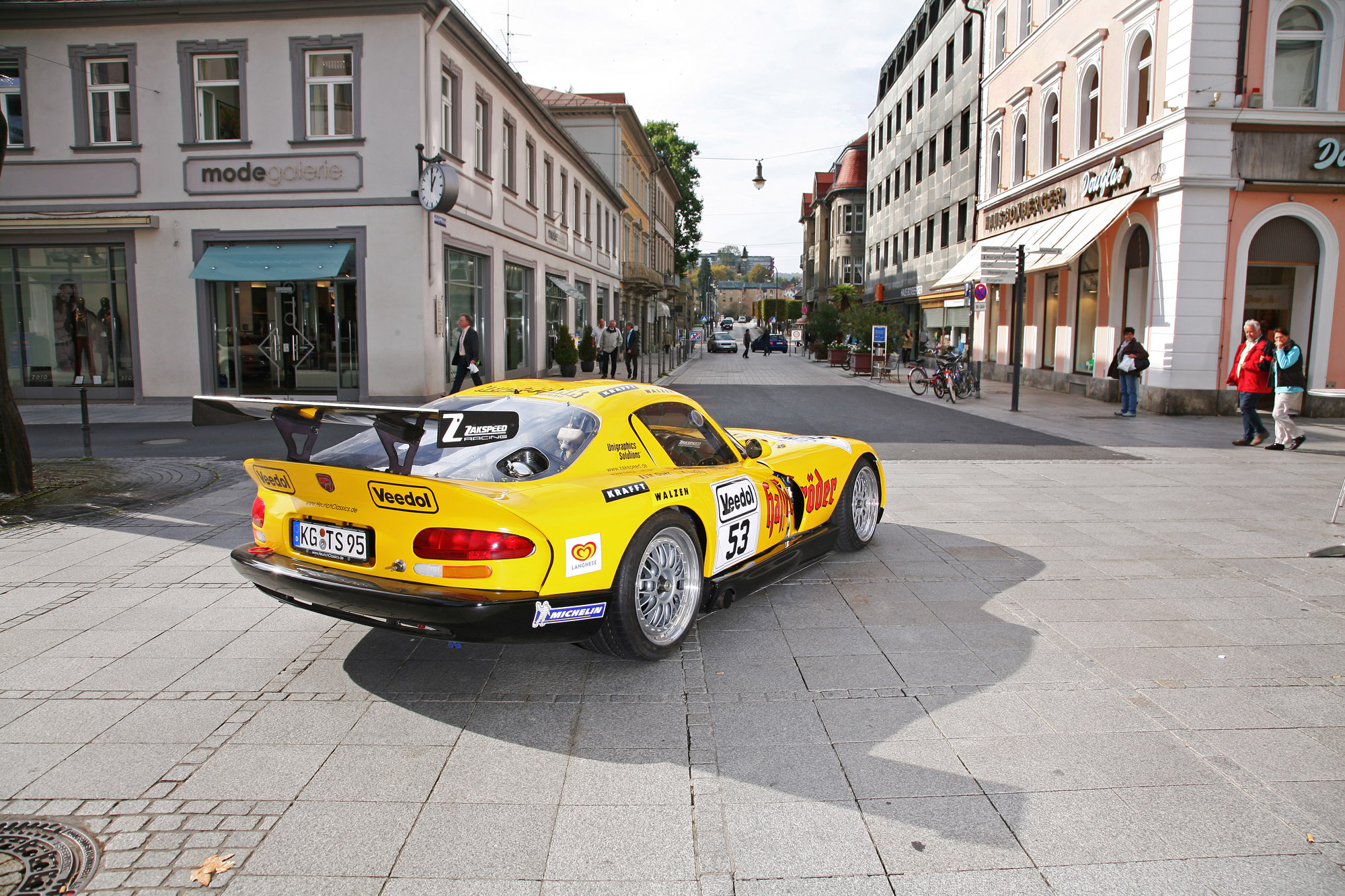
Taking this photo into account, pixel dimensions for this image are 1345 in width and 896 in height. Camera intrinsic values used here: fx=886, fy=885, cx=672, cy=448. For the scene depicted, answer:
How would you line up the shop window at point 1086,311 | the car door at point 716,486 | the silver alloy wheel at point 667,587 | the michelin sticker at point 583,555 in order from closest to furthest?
the michelin sticker at point 583,555 < the silver alloy wheel at point 667,587 < the car door at point 716,486 < the shop window at point 1086,311

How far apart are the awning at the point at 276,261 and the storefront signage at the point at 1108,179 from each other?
16482 millimetres

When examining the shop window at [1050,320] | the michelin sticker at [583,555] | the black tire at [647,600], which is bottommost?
the black tire at [647,600]

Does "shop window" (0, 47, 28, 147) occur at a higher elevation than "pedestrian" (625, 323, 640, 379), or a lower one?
higher

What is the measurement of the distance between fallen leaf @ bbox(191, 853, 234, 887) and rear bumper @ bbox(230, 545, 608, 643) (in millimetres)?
1102

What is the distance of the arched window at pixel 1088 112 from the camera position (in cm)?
2170

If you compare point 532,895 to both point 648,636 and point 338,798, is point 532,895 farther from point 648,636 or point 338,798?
point 648,636

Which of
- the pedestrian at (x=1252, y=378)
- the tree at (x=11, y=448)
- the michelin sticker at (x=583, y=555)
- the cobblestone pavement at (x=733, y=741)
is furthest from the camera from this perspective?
the pedestrian at (x=1252, y=378)

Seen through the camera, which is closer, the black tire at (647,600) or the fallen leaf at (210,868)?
the fallen leaf at (210,868)

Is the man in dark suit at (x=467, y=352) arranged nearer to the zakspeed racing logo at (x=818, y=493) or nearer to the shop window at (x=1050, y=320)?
the zakspeed racing logo at (x=818, y=493)

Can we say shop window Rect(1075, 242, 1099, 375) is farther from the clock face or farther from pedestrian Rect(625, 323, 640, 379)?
the clock face

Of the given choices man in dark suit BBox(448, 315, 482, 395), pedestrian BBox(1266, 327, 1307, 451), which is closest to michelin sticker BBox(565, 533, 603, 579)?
pedestrian BBox(1266, 327, 1307, 451)

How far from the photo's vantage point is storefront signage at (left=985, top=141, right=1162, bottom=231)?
720 inches

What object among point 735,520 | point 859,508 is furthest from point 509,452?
point 859,508

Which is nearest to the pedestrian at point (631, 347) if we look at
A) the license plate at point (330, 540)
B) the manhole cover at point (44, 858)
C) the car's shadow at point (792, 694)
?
the car's shadow at point (792, 694)
